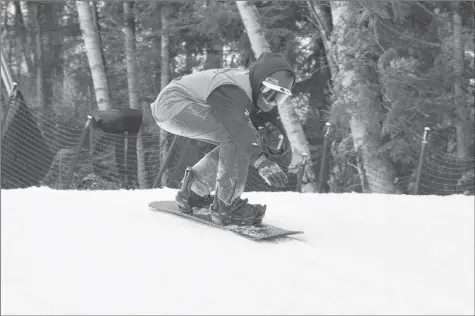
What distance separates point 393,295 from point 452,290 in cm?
41

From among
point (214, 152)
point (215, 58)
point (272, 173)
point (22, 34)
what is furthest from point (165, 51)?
point (272, 173)

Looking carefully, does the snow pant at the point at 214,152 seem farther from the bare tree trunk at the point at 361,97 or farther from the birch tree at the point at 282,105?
the birch tree at the point at 282,105

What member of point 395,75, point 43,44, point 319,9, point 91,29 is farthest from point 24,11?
point 395,75

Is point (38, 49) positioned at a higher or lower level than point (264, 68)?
higher

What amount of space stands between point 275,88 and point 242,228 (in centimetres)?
92

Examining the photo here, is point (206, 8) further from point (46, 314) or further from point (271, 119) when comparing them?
point (46, 314)

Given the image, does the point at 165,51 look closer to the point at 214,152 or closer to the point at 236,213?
the point at 214,152

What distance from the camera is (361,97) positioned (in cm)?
887

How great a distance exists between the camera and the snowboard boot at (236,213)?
14.3 feet

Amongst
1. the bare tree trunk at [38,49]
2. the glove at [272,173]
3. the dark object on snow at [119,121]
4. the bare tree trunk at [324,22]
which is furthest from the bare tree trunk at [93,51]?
the glove at [272,173]

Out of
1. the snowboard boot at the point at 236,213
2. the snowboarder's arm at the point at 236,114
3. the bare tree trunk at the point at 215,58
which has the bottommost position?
the snowboard boot at the point at 236,213

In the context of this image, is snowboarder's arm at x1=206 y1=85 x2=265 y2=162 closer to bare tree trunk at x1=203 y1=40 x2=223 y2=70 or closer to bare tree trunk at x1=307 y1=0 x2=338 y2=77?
bare tree trunk at x1=307 y1=0 x2=338 y2=77

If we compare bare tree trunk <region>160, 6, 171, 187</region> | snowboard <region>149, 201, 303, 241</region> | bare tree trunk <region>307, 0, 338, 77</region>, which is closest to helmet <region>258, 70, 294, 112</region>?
snowboard <region>149, 201, 303, 241</region>

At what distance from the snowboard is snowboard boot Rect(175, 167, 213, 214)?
0.05 meters
